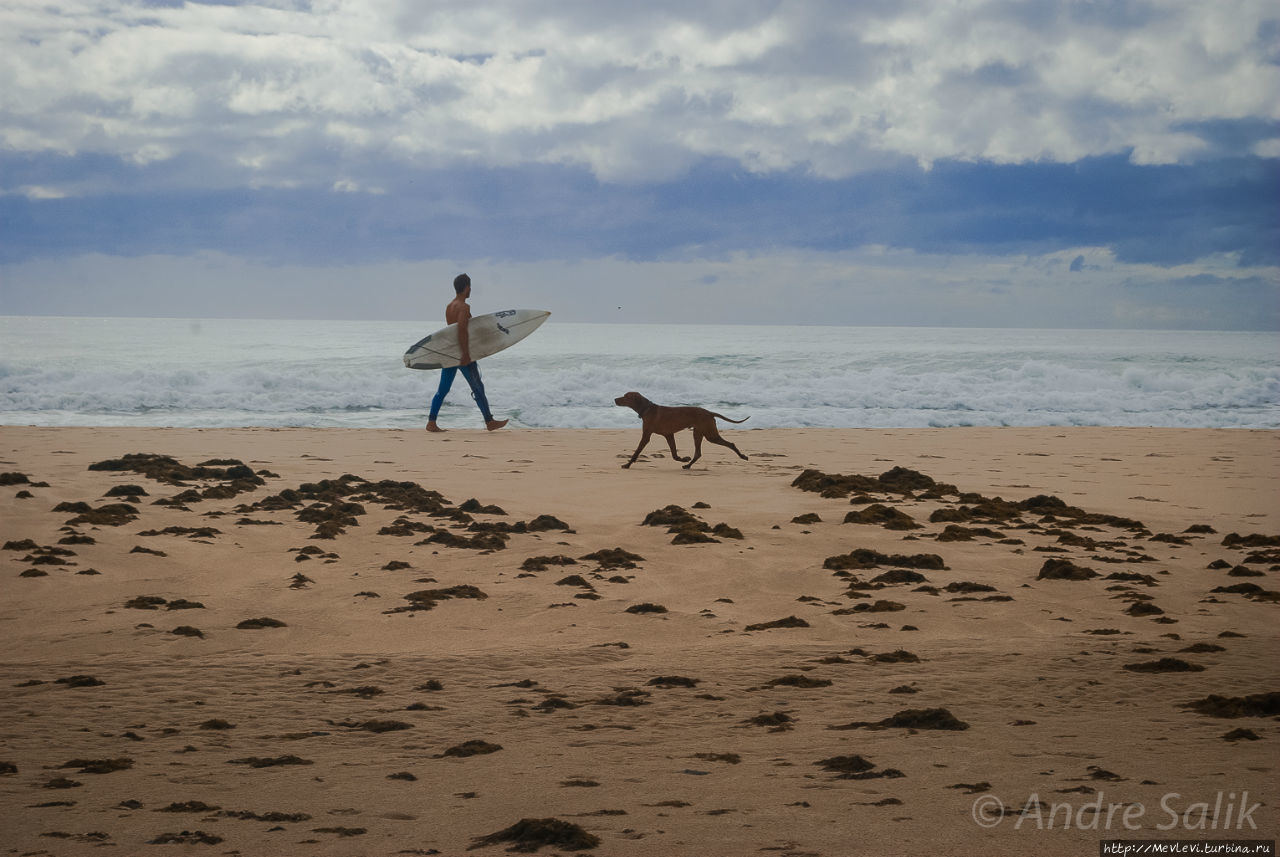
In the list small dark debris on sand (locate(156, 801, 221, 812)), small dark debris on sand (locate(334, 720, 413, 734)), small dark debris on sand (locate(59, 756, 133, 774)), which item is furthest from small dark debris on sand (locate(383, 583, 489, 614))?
small dark debris on sand (locate(156, 801, 221, 812))

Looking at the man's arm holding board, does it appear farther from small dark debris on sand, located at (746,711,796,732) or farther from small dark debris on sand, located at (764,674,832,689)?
small dark debris on sand, located at (746,711,796,732)

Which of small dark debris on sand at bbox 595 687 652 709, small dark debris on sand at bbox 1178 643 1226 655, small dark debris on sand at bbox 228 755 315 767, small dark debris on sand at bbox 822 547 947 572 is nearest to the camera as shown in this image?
small dark debris on sand at bbox 228 755 315 767

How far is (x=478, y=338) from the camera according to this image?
15266 mm

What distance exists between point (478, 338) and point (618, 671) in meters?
11.7

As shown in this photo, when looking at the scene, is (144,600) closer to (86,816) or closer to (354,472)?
(86,816)

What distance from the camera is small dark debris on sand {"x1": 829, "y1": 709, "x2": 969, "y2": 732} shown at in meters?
3.32

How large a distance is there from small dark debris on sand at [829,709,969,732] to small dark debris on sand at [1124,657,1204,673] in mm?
1041

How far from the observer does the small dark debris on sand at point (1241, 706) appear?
337cm

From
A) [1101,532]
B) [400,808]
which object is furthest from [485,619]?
[1101,532]

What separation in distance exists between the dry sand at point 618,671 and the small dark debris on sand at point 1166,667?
27 millimetres

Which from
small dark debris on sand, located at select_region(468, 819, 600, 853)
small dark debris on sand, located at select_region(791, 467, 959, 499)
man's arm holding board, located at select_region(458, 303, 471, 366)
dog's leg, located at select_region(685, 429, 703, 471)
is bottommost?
small dark debris on sand, located at select_region(468, 819, 600, 853)

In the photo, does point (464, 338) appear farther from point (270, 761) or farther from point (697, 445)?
point (270, 761)

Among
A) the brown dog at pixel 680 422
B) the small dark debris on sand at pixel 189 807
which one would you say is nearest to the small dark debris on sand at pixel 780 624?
the small dark debris on sand at pixel 189 807

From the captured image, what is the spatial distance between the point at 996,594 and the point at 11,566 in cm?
505
